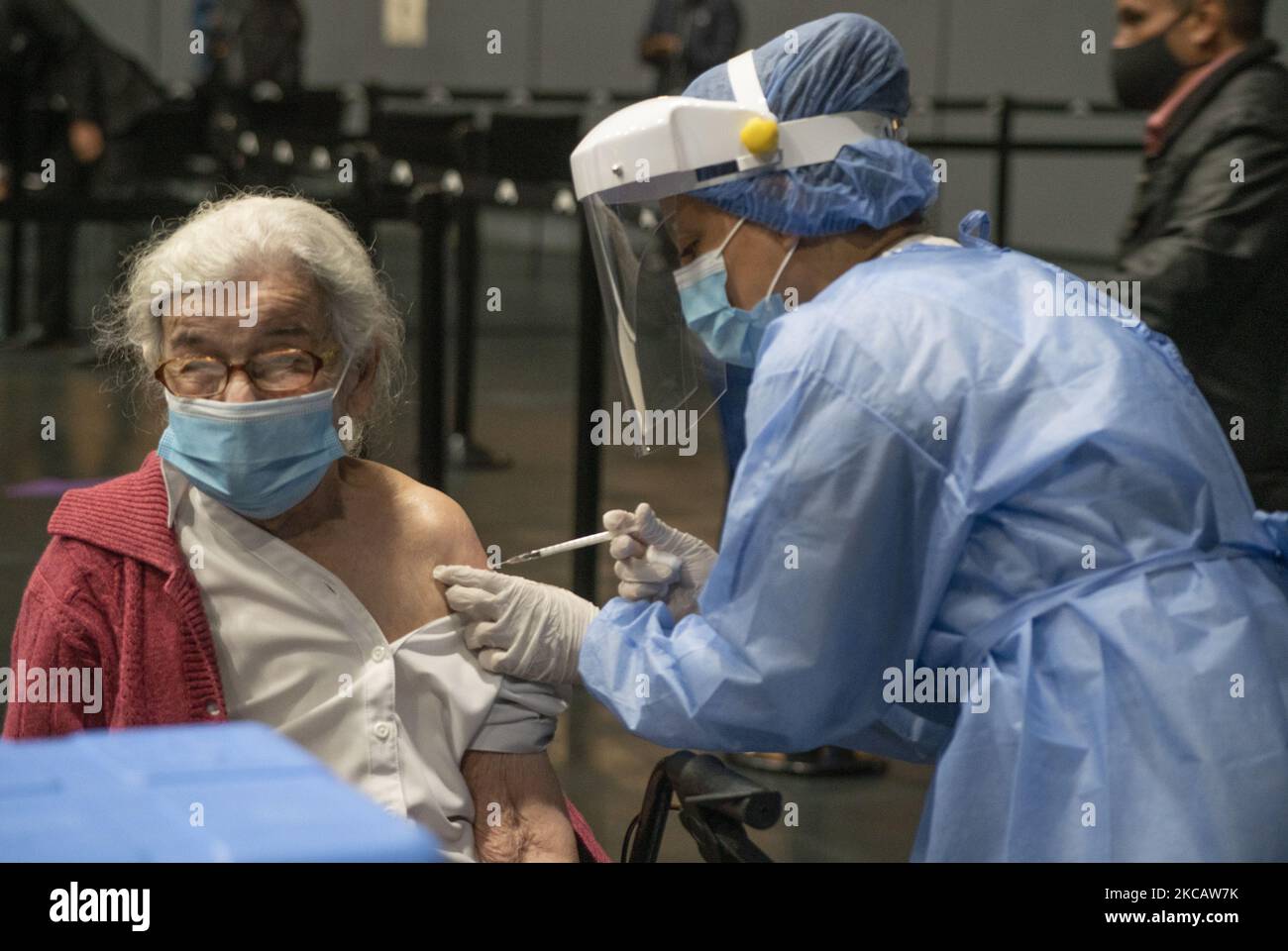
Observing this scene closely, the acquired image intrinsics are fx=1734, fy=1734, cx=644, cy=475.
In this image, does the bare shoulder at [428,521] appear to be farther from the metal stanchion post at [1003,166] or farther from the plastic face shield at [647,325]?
the metal stanchion post at [1003,166]

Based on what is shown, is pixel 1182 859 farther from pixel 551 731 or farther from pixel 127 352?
pixel 127 352

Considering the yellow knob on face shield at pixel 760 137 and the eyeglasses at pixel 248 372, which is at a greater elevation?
the yellow knob on face shield at pixel 760 137

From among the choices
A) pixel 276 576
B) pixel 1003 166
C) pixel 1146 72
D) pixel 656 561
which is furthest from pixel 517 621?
pixel 1003 166

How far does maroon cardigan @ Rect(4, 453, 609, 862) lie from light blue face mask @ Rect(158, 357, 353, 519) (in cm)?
8

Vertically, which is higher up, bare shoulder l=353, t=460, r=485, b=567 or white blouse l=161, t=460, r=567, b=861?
bare shoulder l=353, t=460, r=485, b=567

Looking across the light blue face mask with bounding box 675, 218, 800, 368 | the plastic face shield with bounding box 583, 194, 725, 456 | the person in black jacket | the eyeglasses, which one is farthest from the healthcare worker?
the person in black jacket

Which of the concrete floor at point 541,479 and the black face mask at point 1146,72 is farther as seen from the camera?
the concrete floor at point 541,479

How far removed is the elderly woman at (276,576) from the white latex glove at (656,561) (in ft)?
0.62

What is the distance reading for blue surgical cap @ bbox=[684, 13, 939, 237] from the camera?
1.83 m

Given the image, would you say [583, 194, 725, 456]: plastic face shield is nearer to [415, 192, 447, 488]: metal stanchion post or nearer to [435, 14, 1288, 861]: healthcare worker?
[435, 14, 1288, 861]: healthcare worker

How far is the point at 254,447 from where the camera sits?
6.27ft

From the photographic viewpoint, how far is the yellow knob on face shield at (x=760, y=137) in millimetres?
1821

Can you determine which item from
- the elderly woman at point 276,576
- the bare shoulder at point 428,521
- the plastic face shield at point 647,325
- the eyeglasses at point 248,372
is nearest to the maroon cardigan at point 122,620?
the elderly woman at point 276,576

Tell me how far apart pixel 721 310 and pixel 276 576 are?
0.59 metres
